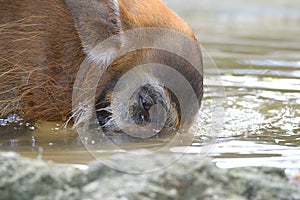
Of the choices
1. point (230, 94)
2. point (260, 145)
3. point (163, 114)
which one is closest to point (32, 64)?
point (163, 114)

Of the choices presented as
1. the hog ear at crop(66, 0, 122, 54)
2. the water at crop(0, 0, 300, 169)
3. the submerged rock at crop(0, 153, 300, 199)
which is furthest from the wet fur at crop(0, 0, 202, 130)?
the submerged rock at crop(0, 153, 300, 199)

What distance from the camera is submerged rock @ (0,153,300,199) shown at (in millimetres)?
2412

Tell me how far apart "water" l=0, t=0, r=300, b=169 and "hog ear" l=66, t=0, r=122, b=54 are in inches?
18.2

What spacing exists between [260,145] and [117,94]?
772 mm

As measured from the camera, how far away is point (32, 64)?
356 centimetres

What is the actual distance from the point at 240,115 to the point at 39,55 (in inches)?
55.5

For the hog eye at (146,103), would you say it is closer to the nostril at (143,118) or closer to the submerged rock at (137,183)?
the nostril at (143,118)

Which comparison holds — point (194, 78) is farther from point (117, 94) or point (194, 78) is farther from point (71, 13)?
point (71, 13)

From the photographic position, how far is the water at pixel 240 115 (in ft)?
11.1

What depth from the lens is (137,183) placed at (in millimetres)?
2436

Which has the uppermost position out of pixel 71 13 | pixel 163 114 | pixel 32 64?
pixel 71 13

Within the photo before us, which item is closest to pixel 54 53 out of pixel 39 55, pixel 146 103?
pixel 39 55

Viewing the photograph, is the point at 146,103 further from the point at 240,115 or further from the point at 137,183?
the point at 137,183

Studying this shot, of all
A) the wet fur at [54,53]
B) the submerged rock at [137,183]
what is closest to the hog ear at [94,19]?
the wet fur at [54,53]
